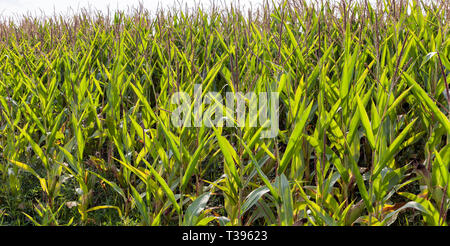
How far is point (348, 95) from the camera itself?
56.6 inches

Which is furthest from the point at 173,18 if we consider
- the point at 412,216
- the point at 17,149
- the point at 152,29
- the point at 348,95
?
the point at 412,216

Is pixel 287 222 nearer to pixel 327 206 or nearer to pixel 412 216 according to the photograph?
pixel 327 206

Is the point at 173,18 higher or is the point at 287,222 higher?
the point at 173,18

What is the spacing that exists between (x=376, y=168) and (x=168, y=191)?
626 mm

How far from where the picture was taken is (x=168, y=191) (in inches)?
48.5

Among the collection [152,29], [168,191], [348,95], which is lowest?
[168,191]

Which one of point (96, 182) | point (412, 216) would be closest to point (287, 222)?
point (412, 216)

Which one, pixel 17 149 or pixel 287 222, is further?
pixel 17 149

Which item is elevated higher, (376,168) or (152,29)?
(152,29)
